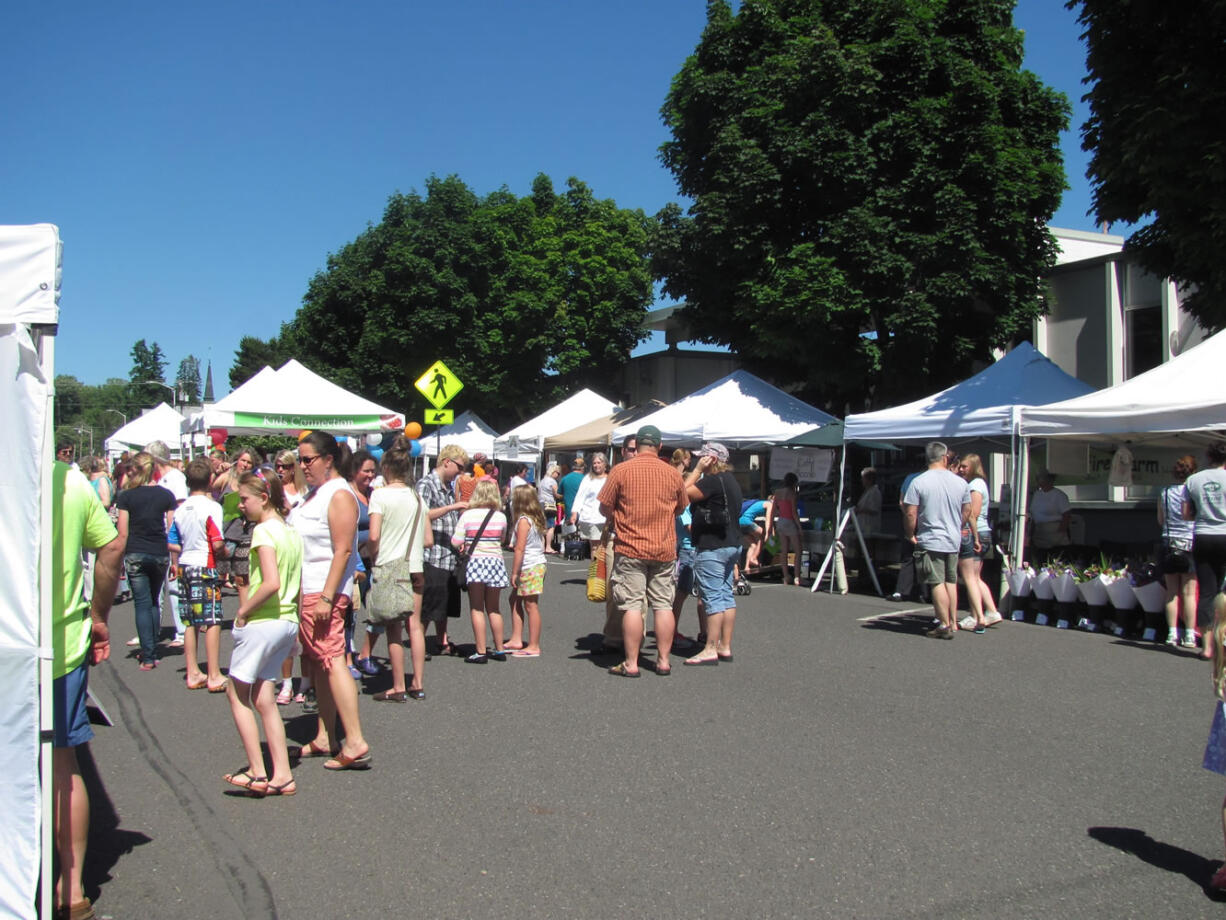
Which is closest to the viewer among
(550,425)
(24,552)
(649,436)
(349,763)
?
(24,552)

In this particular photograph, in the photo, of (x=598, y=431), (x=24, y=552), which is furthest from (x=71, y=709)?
(x=598, y=431)

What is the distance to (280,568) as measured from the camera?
16.1ft

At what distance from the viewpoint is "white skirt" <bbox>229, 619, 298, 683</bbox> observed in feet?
15.8

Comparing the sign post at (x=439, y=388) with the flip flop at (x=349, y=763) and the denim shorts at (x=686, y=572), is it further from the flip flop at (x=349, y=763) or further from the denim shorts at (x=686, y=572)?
the flip flop at (x=349, y=763)

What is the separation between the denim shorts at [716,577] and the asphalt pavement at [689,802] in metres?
0.55

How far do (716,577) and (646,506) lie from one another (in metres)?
0.97

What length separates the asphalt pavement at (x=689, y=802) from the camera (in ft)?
12.7

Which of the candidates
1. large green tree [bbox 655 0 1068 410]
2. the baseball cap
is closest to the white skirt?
the baseball cap

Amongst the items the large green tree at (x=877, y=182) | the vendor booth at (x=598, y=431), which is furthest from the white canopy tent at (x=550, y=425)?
the large green tree at (x=877, y=182)

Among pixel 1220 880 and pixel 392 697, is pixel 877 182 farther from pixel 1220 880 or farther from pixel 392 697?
pixel 1220 880

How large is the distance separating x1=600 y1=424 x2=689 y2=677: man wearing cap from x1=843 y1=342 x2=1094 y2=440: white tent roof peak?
576 centimetres

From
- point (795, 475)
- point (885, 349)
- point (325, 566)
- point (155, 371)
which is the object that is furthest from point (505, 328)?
point (155, 371)

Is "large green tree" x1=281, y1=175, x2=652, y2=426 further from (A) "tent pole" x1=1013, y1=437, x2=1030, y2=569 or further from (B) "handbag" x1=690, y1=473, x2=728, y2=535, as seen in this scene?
(B) "handbag" x1=690, y1=473, x2=728, y2=535

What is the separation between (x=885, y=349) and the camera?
1956cm
